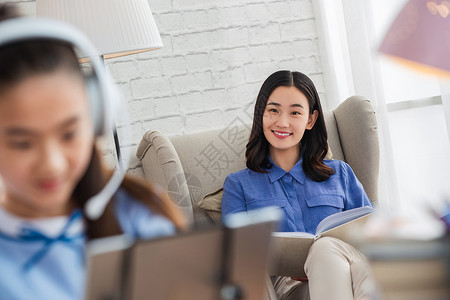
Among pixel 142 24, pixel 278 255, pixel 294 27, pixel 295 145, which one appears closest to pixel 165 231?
pixel 278 255

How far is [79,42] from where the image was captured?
2.30 ft

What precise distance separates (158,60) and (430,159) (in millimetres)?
1181

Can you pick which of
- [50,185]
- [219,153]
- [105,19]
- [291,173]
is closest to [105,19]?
[105,19]

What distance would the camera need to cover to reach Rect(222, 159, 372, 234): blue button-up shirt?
6.81ft

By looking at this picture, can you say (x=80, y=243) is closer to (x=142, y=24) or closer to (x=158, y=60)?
(x=142, y=24)

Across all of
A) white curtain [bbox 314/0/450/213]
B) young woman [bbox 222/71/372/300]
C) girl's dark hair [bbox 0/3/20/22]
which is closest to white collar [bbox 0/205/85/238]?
girl's dark hair [bbox 0/3/20/22]

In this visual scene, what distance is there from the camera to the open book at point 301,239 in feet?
5.74

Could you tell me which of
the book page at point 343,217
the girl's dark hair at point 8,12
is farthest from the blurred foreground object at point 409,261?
the book page at point 343,217

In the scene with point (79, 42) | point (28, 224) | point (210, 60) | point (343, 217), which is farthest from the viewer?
point (210, 60)

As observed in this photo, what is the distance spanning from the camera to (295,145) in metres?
2.23

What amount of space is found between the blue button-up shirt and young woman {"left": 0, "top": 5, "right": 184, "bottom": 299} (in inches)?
45.8

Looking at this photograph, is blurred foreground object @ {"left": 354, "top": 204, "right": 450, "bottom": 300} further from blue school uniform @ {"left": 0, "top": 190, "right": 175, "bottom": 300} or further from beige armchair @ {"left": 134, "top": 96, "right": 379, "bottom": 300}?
beige armchair @ {"left": 134, "top": 96, "right": 379, "bottom": 300}

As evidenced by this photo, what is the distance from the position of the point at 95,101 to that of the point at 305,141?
1.54m

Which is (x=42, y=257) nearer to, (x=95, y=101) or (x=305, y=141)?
(x=95, y=101)
